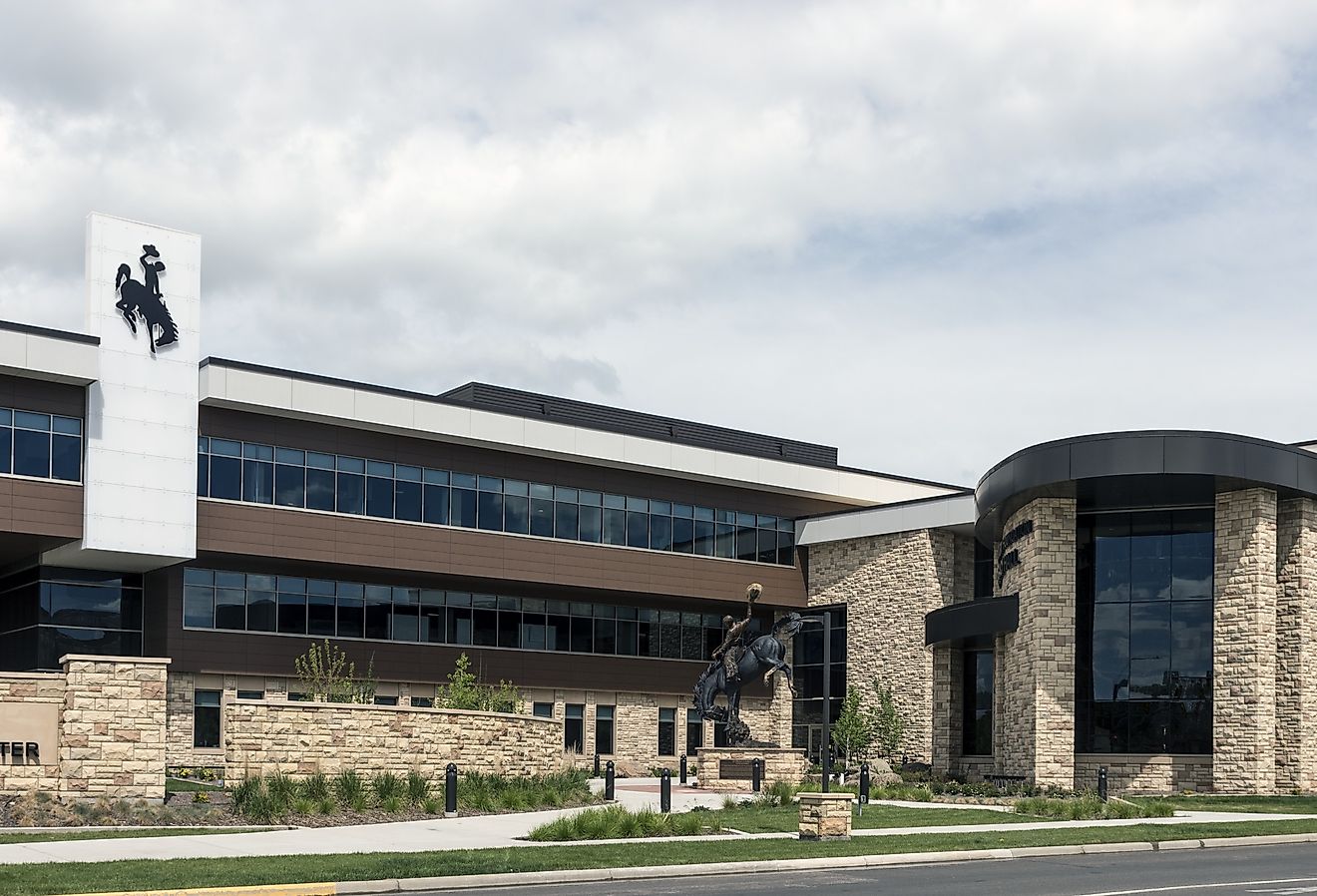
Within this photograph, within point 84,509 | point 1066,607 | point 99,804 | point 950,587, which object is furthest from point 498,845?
point 950,587

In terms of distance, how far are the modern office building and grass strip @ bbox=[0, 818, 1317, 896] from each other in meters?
13.0

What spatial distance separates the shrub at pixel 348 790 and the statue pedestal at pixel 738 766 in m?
12.6

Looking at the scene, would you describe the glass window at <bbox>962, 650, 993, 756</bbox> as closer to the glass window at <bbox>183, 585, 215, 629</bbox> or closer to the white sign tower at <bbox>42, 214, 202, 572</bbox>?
the glass window at <bbox>183, 585, 215, 629</bbox>

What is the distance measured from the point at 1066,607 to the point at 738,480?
1969cm

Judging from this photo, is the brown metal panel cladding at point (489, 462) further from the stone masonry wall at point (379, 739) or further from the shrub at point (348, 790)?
the shrub at point (348, 790)

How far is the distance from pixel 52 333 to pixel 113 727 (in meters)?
Answer: 18.8

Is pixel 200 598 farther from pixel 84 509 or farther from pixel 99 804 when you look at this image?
pixel 99 804

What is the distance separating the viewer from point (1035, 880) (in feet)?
64.2

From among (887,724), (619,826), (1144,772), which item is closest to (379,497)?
(887,724)

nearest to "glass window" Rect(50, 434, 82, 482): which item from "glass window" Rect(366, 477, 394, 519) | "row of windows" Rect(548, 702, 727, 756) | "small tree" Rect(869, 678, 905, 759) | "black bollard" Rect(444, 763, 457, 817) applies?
"glass window" Rect(366, 477, 394, 519)

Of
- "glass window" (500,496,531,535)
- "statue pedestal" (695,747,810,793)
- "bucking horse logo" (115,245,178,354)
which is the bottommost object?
"statue pedestal" (695,747,810,793)

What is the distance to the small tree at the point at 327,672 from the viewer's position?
46.3m

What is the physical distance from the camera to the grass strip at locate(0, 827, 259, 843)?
23.6 meters

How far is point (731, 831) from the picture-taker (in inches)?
1048
